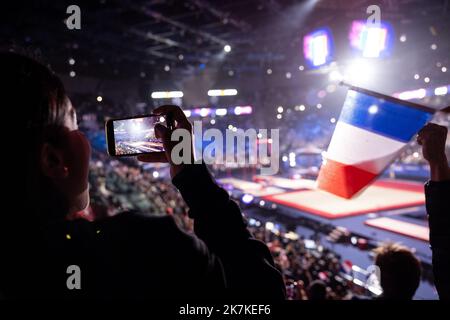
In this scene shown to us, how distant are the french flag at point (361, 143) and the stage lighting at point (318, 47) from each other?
635cm

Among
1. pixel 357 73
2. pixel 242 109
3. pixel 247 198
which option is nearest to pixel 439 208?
pixel 357 73

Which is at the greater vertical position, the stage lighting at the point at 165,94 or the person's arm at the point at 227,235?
the stage lighting at the point at 165,94

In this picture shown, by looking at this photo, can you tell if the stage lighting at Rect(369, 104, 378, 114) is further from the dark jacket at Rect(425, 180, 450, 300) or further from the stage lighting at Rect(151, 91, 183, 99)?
the stage lighting at Rect(151, 91, 183, 99)

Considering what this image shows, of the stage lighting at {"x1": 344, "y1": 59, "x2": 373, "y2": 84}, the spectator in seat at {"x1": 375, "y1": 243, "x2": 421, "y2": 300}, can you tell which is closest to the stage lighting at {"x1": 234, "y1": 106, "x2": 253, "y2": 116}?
the stage lighting at {"x1": 344, "y1": 59, "x2": 373, "y2": 84}

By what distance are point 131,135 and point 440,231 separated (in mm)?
1479

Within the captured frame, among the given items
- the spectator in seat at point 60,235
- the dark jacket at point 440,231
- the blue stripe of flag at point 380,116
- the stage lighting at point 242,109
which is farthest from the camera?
the stage lighting at point 242,109

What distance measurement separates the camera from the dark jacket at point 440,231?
1.43 m

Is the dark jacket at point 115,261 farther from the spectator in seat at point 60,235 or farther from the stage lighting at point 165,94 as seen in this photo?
the stage lighting at point 165,94

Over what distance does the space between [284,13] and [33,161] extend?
11.6 m

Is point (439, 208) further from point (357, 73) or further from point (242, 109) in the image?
point (242, 109)

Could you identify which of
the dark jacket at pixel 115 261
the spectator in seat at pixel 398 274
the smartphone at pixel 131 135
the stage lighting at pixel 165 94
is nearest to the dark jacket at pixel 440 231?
the spectator in seat at pixel 398 274

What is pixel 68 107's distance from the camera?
0.90 metres

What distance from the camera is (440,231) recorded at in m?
1.45

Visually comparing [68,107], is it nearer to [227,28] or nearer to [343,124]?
[343,124]
